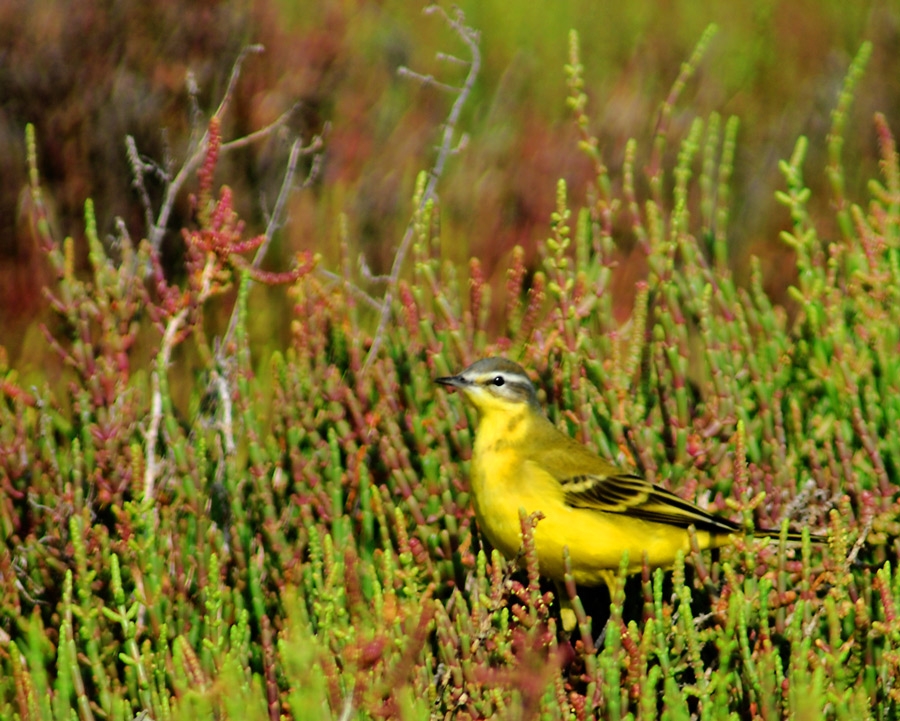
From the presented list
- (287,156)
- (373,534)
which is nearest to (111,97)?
(287,156)

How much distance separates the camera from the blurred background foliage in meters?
5.77

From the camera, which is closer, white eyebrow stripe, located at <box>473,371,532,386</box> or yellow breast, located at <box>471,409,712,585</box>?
yellow breast, located at <box>471,409,712,585</box>

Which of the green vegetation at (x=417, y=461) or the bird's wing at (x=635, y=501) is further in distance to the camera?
the bird's wing at (x=635, y=501)

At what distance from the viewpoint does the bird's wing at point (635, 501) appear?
11.7 ft

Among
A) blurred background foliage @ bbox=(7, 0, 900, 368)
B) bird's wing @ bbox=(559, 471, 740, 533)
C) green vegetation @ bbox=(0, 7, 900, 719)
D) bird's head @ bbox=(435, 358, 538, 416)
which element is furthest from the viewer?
blurred background foliage @ bbox=(7, 0, 900, 368)

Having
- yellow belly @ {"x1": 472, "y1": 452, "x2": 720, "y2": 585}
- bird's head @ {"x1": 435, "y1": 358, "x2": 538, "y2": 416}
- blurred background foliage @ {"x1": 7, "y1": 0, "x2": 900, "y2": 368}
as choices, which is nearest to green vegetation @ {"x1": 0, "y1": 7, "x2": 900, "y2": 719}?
yellow belly @ {"x1": 472, "y1": 452, "x2": 720, "y2": 585}

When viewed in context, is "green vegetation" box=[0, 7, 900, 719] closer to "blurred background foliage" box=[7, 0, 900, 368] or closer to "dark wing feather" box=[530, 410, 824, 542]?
"dark wing feather" box=[530, 410, 824, 542]

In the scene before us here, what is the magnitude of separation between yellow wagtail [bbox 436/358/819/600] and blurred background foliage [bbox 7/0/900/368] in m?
1.58

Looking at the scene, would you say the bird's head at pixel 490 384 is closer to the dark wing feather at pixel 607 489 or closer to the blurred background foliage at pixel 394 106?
the dark wing feather at pixel 607 489

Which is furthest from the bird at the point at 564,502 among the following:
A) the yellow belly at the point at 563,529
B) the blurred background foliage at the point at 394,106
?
the blurred background foliage at the point at 394,106

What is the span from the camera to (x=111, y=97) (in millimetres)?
5914

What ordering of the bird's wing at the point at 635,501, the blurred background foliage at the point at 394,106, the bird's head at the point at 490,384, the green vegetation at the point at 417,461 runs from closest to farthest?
the green vegetation at the point at 417,461 → the bird's wing at the point at 635,501 → the bird's head at the point at 490,384 → the blurred background foliage at the point at 394,106

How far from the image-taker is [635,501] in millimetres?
3684

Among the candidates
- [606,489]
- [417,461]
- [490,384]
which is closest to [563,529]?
[606,489]
